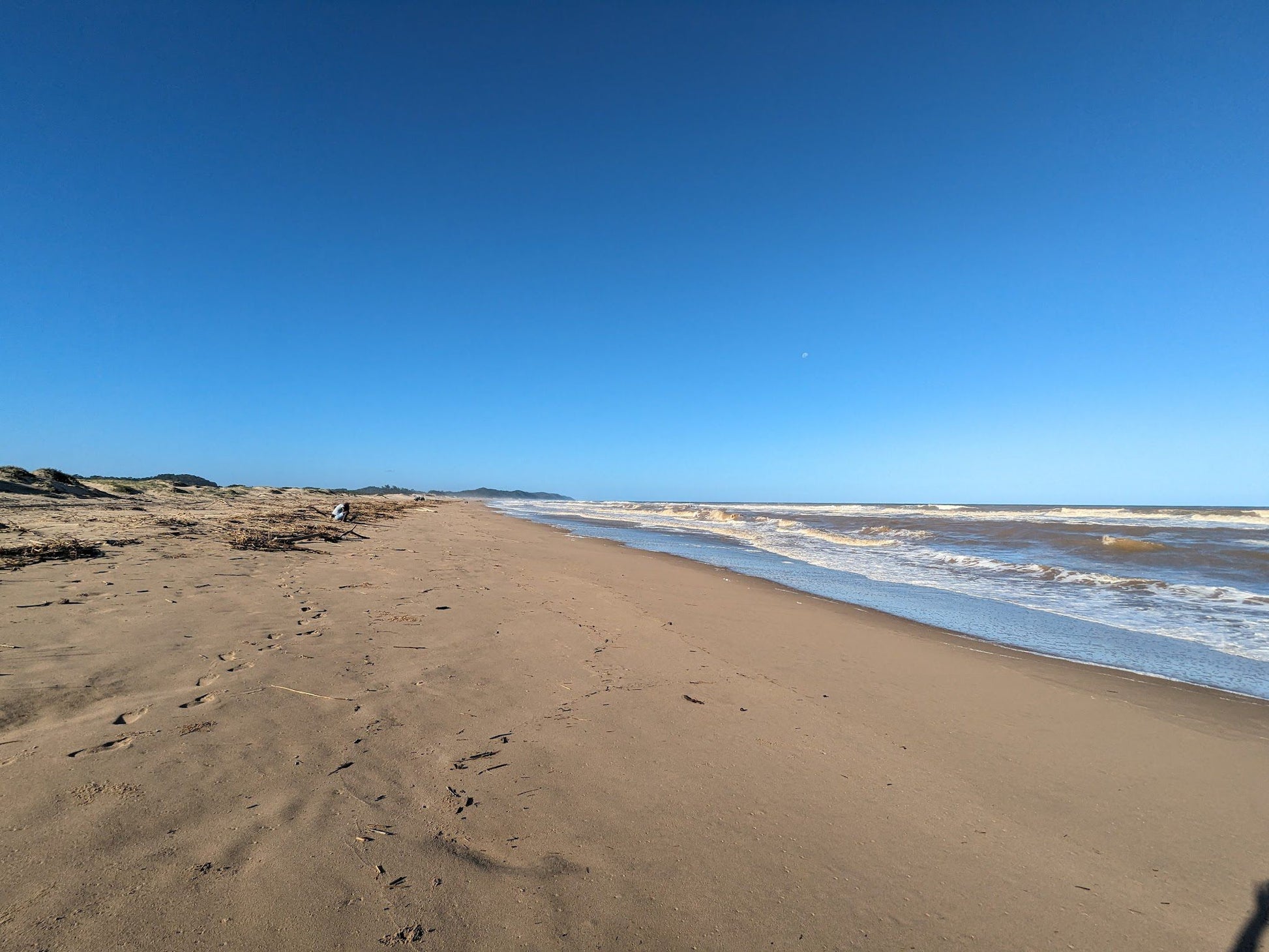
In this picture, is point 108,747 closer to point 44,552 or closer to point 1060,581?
point 44,552

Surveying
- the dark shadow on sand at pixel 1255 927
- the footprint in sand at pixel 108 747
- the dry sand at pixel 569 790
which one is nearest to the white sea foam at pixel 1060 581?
the dry sand at pixel 569 790

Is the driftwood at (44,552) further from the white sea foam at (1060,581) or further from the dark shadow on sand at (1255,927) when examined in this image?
the white sea foam at (1060,581)

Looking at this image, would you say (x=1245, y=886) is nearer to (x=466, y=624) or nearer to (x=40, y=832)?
(x=40, y=832)

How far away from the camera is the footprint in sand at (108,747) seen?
2385 millimetres

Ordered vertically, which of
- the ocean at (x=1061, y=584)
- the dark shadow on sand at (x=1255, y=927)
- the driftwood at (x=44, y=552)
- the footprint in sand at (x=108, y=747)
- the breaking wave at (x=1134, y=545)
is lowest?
the dark shadow on sand at (x=1255, y=927)

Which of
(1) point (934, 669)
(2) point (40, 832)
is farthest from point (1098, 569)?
(2) point (40, 832)

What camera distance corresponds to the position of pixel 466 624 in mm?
5211

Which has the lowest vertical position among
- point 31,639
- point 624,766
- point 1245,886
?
point 1245,886

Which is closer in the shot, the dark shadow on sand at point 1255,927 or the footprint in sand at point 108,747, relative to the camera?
the dark shadow on sand at point 1255,927

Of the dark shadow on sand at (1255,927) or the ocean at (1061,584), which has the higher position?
the ocean at (1061,584)

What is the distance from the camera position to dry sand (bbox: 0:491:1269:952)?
1.80m

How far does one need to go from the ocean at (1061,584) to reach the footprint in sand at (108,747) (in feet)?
25.9

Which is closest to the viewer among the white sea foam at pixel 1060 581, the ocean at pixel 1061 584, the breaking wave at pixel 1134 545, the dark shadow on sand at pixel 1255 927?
the dark shadow on sand at pixel 1255 927

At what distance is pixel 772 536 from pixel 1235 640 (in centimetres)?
1590
